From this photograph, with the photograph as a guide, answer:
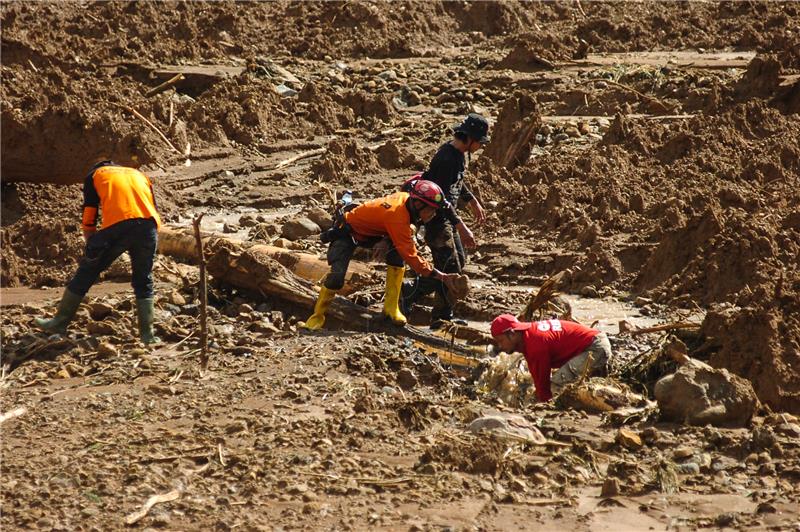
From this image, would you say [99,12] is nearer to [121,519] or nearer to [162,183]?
[162,183]

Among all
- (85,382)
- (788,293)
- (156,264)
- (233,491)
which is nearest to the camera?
(233,491)

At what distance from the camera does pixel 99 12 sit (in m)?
21.7

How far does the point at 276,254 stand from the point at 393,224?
2.04m

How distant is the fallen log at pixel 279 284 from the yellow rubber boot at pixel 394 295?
→ 0.21 ft

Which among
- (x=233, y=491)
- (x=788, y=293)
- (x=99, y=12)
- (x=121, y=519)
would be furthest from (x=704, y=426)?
(x=99, y=12)

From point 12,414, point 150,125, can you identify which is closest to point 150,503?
point 12,414

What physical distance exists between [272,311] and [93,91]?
292 inches

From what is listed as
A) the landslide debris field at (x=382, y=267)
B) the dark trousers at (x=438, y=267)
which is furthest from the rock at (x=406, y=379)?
the dark trousers at (x=438, y=267)

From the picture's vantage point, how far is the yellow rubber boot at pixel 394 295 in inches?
379

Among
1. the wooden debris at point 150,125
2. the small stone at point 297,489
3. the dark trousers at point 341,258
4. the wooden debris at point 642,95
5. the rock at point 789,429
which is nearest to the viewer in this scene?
the small stone at point 297,489

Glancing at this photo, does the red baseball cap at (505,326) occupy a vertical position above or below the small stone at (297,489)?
above

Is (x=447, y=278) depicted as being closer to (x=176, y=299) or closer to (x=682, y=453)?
(x=176, y=299)

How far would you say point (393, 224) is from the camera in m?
9.38

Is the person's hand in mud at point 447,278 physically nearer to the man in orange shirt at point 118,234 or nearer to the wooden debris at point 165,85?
the man in orange shirt at point 118,234
